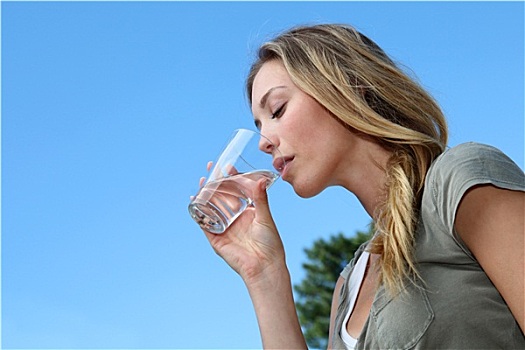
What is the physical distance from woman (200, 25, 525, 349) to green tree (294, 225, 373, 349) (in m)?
11.8

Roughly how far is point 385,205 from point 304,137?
13.0 inches

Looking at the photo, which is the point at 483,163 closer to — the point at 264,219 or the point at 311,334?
the point at 264,219

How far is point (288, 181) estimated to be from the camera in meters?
2.88

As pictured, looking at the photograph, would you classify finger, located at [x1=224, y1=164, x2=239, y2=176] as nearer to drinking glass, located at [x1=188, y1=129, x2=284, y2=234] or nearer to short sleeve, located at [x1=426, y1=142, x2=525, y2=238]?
drinking glass, located at [x1=188, y1=129, x2=284, y2=234]

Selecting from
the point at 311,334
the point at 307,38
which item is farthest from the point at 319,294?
the point at 307,38

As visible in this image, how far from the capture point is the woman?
7.86 feet

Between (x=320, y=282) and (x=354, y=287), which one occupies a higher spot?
(x=320, y=282)

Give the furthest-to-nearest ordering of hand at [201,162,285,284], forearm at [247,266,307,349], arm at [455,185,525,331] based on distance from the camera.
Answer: hand at [201,162,285,284] < forearm at [247,266,307,349] < arm at [455,185,525,331]

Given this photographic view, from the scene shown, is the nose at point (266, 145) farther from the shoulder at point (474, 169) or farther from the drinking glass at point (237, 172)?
the shoulder at point (474, 169)

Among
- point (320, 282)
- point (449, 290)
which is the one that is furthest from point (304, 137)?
point (320, 282)

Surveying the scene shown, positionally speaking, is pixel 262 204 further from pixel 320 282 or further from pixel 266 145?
pixel 320 282

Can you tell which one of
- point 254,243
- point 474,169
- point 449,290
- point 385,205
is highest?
point 254,243

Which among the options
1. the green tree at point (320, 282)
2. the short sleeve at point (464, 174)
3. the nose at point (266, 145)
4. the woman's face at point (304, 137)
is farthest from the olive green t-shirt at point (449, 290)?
the green tree at point (320, 282)

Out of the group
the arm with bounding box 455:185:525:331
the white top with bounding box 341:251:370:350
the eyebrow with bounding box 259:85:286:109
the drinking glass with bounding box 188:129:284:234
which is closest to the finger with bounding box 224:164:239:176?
the drinking glass with bounding box 188:129:284:234
